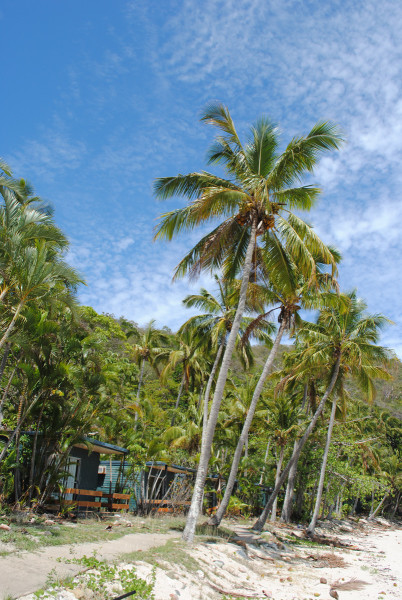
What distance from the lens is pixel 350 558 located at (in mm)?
15648

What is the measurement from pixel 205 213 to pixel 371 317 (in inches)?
394

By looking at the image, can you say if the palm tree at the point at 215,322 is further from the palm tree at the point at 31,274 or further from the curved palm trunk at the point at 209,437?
the palm tree at the point at 31,274

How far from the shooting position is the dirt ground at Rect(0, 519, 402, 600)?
20.3 feet

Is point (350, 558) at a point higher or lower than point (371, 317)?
lower

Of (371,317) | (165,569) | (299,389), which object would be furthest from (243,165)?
(299,389)

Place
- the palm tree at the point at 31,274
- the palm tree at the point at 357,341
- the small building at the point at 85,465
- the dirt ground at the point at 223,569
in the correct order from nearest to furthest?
the dirt ground at the point at 223,569 < the palm tree at the point at 31,274 < the small building at the point at 85,465 < the palm tree at the point at 357,341

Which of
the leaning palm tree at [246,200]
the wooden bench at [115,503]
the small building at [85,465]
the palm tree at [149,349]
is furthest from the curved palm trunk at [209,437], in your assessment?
the palm tree at [149,349]

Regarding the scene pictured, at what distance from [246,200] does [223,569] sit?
9.21m

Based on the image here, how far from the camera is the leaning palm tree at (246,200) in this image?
11812mm

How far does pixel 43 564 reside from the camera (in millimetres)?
6289

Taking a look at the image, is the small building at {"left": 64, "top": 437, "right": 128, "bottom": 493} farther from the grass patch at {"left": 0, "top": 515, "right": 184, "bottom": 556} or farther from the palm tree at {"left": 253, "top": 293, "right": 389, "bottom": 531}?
the palm tree at {"left": 253, "top": 293, "right": 389, "bottom": 531}

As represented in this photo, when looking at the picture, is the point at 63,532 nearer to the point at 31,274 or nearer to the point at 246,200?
the point at 31,274

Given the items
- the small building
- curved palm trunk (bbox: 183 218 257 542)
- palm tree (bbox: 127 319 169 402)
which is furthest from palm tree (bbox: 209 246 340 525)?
palm tree (bbox: 127 319 169 402)

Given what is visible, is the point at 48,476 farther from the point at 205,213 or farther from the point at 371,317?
the point at 371,317
